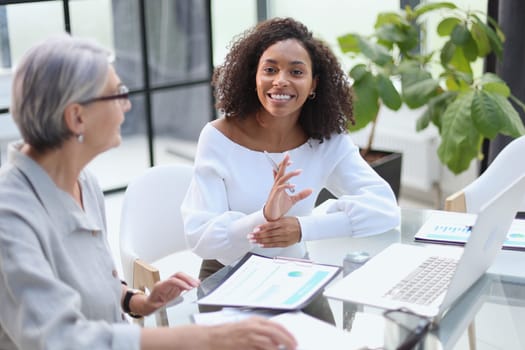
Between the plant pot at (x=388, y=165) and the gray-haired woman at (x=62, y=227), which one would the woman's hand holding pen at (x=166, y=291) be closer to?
the gray-haired woman at (x=62, y=227)

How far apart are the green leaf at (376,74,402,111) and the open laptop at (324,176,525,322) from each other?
1609 millimetres

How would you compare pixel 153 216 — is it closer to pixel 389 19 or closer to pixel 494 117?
pixel 494 117

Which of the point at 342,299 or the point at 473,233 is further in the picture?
the point at 342,299

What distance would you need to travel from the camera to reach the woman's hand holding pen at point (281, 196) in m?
2.15

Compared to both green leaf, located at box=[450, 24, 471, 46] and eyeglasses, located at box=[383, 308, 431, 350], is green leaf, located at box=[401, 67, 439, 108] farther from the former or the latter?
eyeglasses, located at box=[383, 308, 431, 350]

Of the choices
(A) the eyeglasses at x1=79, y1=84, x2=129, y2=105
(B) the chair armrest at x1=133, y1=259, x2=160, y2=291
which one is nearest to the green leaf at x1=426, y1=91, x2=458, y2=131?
(B) the chair armrest at x1=133, y1=259, x2=160, y2=291

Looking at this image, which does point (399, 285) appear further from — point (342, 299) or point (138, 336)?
point (138, 336)

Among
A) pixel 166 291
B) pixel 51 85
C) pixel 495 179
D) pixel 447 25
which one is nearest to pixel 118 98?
pixel 51 85

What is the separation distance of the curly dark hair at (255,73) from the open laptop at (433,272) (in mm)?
535

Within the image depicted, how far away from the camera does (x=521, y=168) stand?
9.19ft

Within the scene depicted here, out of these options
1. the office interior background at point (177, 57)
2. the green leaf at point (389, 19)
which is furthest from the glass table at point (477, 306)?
the office interior background at point (177, 57)

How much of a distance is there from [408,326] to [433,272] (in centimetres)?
53

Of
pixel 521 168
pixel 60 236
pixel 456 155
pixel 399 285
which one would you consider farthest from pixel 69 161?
pixel 456 155

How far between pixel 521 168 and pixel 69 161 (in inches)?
66.6
